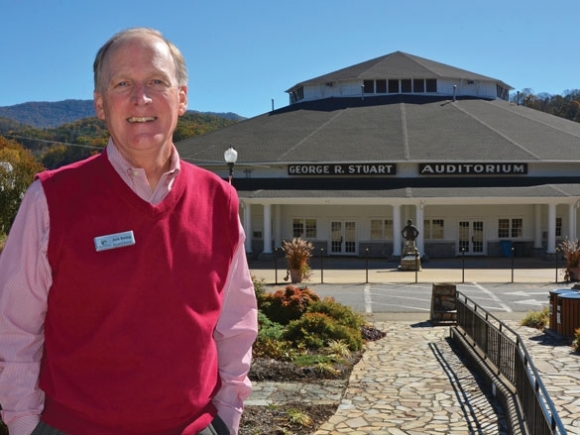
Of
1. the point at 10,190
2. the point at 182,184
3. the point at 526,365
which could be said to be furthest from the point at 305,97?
the point at 182,184

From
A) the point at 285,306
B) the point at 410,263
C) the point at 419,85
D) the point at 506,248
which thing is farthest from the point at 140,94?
the point at 419,85

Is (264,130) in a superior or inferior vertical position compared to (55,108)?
inferior

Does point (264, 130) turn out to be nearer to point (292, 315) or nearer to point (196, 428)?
point (292, 315)

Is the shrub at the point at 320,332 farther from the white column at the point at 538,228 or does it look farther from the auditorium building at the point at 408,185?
the white column at the point at 538,228

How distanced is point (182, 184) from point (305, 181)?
31378 millimetres

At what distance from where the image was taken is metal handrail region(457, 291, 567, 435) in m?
5.32

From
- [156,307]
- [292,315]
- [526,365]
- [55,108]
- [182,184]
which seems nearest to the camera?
[156,307]

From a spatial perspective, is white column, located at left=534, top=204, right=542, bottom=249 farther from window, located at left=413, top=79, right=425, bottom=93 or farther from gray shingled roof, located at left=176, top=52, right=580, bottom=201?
window, located at left=413, top=79, right=425, bottom=93

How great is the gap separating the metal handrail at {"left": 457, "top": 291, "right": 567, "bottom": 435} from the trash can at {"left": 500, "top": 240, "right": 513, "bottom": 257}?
20.7m

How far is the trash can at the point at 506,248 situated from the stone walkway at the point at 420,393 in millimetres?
21103

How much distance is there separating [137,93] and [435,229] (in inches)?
1269

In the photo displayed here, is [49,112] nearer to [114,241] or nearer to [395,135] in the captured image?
[395,135]

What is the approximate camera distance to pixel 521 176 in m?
33.5

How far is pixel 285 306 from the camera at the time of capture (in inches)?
555
